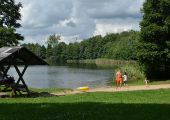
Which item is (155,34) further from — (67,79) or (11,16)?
(67,79)

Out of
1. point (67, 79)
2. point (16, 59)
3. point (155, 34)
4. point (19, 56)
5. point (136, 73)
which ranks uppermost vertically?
point (155, 34)

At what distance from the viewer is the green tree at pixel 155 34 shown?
155 ft

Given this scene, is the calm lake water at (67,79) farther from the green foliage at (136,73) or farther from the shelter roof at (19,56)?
the shelter roof at (19,56)

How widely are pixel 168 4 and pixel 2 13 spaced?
18199mm

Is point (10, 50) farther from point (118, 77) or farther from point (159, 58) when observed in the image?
point (159, 58)

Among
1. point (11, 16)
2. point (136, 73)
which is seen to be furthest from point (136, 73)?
point (11, 16)

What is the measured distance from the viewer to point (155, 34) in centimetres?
4744
